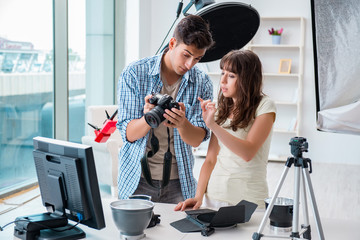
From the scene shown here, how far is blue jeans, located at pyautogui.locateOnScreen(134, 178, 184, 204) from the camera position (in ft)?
6.50

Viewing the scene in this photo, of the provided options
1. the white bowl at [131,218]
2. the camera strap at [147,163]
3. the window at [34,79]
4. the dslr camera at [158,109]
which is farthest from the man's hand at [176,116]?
the window at [34,79]

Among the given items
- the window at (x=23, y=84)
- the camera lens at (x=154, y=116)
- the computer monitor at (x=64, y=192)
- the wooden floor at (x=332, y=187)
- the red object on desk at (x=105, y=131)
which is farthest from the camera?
the wooden floor at (x=332, y=187)

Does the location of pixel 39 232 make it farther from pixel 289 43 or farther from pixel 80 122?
pixel 289 43

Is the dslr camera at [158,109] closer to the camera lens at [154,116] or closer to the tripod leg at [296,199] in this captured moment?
the camera lens at [154,116]

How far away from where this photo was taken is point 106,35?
5.82 metres

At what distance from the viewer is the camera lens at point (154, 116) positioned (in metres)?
1.69

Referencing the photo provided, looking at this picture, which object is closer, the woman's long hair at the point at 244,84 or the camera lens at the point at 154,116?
the camera lens at the point at 154,116

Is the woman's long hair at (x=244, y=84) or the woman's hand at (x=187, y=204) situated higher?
the woman's long hair at (x=244, y=84)

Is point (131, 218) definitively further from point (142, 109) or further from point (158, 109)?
point (142, 109)

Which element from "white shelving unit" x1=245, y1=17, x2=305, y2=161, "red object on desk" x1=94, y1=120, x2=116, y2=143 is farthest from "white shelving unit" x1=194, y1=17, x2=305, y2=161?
"red object on desk" x1=94, y1=120, x2=116, y2=143

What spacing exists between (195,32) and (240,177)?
621mm

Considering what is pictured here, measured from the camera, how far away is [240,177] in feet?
6.19

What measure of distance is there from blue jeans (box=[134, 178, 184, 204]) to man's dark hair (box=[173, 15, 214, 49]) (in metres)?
0.61

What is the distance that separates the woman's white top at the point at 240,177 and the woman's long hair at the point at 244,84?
35mm
